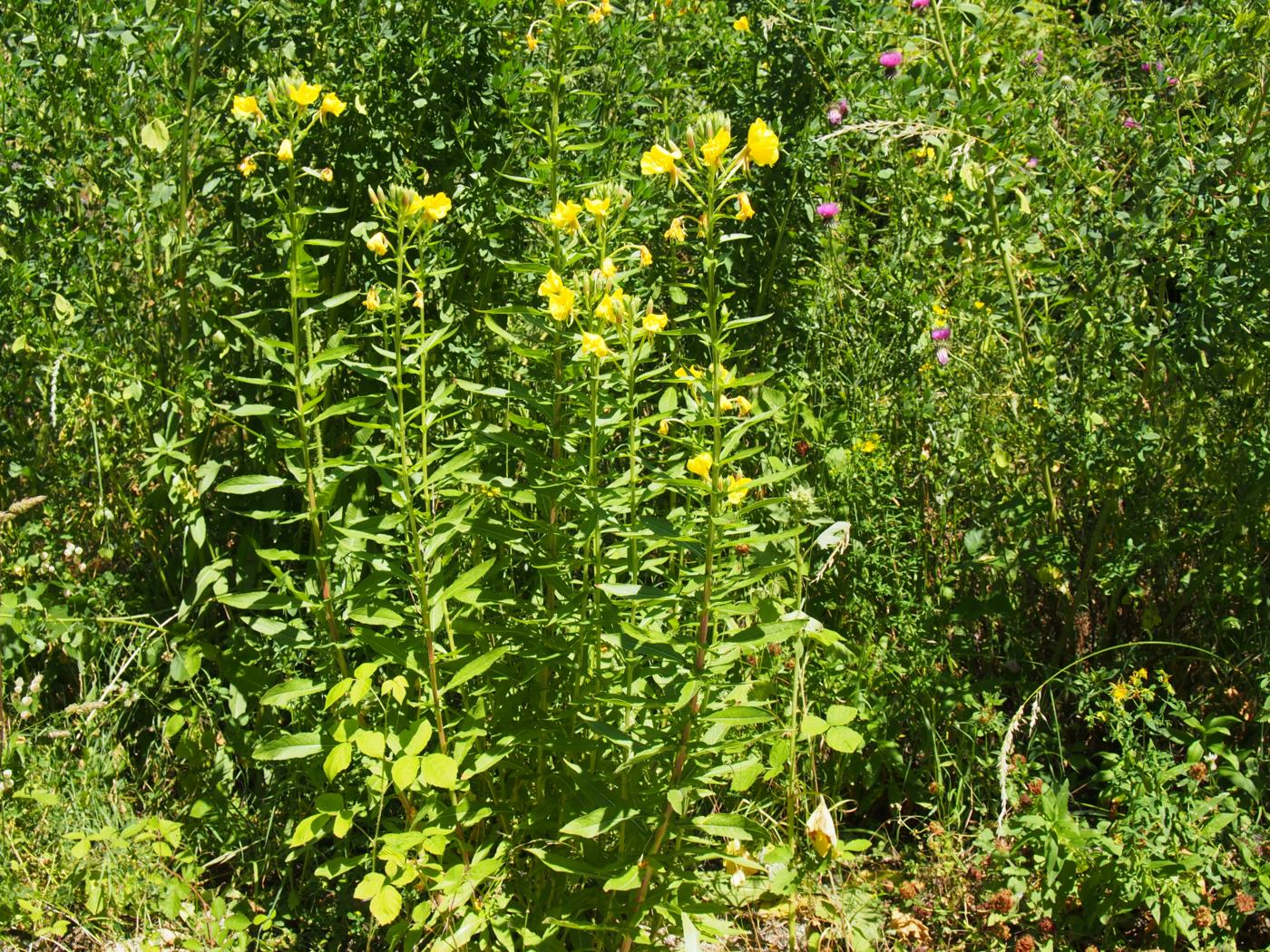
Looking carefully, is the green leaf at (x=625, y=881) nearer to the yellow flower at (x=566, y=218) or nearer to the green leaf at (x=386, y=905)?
the green leaf at (x=386, y=905)

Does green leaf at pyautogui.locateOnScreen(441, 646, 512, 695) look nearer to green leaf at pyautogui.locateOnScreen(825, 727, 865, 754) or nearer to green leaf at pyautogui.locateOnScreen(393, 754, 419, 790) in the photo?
A: green leaf at pyautogui.locateOnScreen(393, 754, 419, 790)

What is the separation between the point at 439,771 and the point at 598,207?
41.6 inches

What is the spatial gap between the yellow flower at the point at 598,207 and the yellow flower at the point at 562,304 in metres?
0.16

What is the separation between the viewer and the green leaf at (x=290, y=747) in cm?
230

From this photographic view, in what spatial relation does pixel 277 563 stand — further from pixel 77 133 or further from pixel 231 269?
pixel 77 133

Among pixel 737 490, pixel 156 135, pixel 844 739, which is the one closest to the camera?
pixel 737 490

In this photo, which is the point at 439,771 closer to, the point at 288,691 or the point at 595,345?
the point at 288,691

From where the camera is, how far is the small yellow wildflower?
2.07m

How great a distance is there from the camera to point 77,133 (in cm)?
307

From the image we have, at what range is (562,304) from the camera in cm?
207

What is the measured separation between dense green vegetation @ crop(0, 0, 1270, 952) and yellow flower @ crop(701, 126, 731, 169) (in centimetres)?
34

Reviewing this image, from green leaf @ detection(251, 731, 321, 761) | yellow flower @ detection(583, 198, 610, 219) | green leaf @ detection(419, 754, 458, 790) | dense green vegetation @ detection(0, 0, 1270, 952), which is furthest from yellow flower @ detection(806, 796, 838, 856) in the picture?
yellow flower @ detection(583, 198, 610, 219)

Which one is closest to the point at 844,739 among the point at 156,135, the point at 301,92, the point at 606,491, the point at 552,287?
the point at 606,491

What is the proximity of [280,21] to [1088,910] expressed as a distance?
8.87 ft
